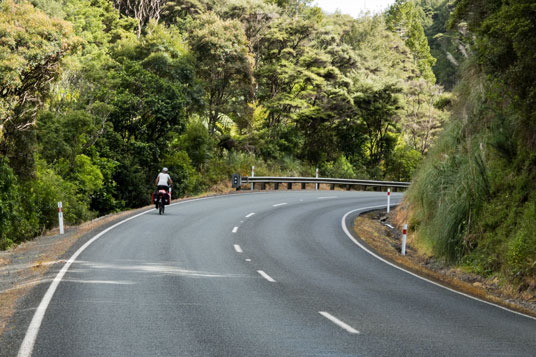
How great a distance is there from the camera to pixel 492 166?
15.1 metres

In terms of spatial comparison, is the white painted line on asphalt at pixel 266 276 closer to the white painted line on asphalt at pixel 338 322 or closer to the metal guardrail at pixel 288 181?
the white painted line on asphalt at pixel 338 322

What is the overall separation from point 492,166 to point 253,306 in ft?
32.7

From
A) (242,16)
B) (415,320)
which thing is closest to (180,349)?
(415,320)

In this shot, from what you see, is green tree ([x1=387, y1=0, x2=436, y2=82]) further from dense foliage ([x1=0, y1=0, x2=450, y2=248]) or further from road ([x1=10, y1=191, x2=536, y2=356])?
road ([x1=10, y1=191, x2=536, y2=356])

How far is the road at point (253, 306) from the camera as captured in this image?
6.34 m

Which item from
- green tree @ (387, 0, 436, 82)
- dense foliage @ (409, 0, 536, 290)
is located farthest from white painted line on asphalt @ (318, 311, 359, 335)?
green tree @ (387, 0, 436, 82)

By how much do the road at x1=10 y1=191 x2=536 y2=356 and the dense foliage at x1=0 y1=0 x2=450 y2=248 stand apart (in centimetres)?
722

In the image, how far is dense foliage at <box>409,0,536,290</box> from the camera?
11734mm

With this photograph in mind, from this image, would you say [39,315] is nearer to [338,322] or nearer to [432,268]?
[338,322]

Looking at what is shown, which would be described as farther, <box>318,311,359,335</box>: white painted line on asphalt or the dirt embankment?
the dirt embankment

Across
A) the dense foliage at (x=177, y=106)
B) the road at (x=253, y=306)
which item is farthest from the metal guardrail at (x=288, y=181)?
the road at (x=253, y=306)

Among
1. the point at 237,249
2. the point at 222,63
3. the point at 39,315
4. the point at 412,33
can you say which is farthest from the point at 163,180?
the point at 412,33

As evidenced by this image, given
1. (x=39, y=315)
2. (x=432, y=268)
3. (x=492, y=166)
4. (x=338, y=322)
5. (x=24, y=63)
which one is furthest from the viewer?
(x=24, y=63)

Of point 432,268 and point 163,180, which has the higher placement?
point 163,180
